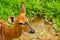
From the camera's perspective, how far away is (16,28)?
648 cm

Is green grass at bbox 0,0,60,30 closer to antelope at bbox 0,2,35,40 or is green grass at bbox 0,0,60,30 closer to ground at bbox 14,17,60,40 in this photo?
ground at bbox 14,17,60,40

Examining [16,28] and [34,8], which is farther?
[34,8]

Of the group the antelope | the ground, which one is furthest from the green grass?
the antelope

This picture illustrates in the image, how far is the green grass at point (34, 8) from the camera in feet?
27.0

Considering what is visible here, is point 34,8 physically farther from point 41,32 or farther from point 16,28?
point 16,28

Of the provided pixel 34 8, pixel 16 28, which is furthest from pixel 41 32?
pixel 16 28

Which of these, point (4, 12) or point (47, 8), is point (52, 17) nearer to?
point (47, 8)

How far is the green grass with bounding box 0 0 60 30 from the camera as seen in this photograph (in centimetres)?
822

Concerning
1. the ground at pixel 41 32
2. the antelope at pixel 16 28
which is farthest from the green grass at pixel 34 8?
the antelope at pixel 16 28

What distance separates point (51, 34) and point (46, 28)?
260 mm

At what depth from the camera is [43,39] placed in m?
7.64

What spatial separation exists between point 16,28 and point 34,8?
2228mm

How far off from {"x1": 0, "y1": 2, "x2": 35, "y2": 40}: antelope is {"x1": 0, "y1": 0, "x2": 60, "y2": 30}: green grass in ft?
4.80

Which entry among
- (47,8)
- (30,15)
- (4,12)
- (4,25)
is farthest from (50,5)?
(4,25)
